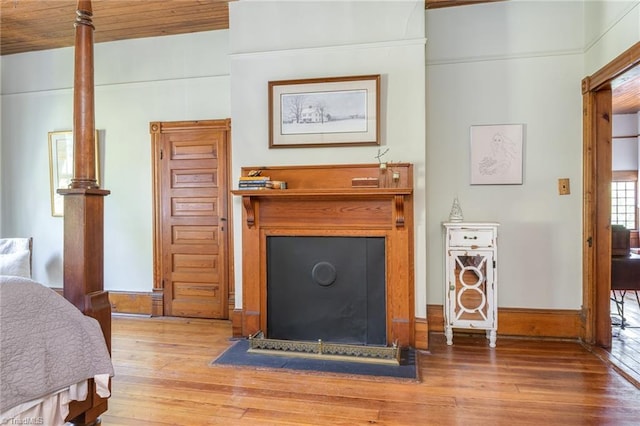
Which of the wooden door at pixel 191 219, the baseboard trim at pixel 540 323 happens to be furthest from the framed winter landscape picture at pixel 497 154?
the wooden door at pixel 191 219

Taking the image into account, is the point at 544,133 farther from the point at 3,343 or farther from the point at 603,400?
the point at 3,343

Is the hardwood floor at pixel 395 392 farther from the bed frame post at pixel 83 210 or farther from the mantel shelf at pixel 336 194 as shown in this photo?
the mantel shelf at pixel 336 194

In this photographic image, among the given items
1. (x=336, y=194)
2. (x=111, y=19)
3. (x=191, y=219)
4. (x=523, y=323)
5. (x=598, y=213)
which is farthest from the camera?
(x=191, y=219)

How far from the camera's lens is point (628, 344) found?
2.96m

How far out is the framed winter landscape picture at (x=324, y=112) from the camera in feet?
9.80

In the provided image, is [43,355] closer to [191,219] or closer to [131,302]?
[191,219]

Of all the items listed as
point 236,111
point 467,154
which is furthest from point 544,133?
point 236,111

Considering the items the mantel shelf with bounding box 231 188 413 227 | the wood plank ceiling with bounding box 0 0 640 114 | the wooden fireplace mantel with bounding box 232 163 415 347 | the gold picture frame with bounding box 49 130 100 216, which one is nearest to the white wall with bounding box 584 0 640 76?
the wood plank ceiling with bounding box 0 0 640 114

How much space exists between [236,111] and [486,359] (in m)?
2.85

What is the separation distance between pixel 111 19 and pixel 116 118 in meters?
0.99

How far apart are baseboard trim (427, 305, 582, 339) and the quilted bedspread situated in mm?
2995

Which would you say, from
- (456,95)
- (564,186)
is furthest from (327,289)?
(564,186)

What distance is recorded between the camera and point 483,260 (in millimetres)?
2934

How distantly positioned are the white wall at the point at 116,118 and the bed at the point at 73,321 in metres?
1.95
